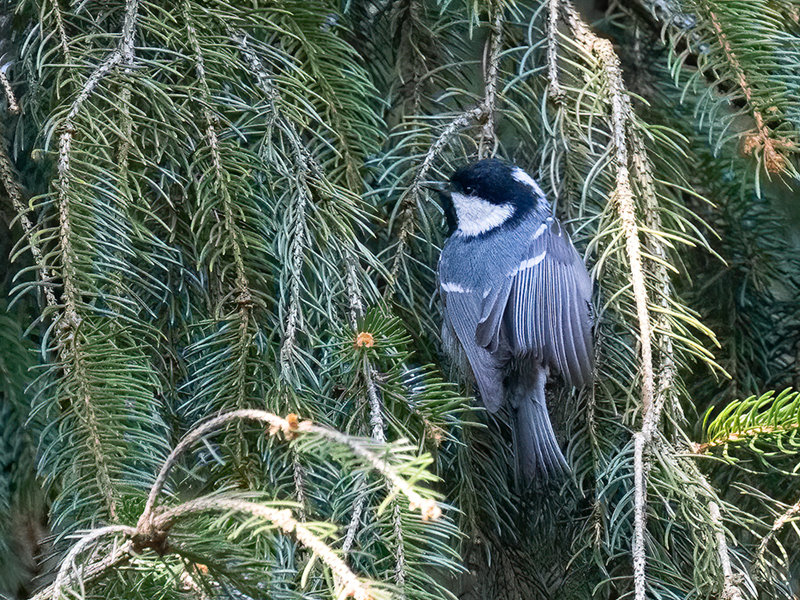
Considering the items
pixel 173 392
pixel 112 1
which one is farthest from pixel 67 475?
pixel 112 1

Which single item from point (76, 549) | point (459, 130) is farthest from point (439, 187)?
point (76, 549)

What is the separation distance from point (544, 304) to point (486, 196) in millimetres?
199

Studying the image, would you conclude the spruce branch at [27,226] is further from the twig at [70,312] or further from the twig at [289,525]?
the twig at [289,525]

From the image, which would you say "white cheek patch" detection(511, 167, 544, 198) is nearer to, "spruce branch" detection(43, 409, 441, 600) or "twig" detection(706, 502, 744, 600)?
"twig" detection(706, 502, 744, 600)

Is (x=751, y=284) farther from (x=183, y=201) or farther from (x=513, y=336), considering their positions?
(x=183, y=201)

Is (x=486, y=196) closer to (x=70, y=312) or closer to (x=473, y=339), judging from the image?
(x=473, y=339)

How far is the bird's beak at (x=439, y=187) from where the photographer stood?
4.08ft

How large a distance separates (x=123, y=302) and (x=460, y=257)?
23.3 inches

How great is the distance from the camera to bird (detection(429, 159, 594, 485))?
1.26m

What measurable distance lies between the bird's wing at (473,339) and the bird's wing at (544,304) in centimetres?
1

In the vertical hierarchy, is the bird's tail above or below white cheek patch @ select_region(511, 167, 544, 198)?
below

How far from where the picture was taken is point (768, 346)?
1.38 meters

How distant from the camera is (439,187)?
1.28m

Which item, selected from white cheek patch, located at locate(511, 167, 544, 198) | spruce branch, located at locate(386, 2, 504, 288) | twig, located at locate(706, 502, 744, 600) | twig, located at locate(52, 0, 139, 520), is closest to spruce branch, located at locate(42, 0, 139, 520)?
twig, located at locate(52, 0, 139, 520)
